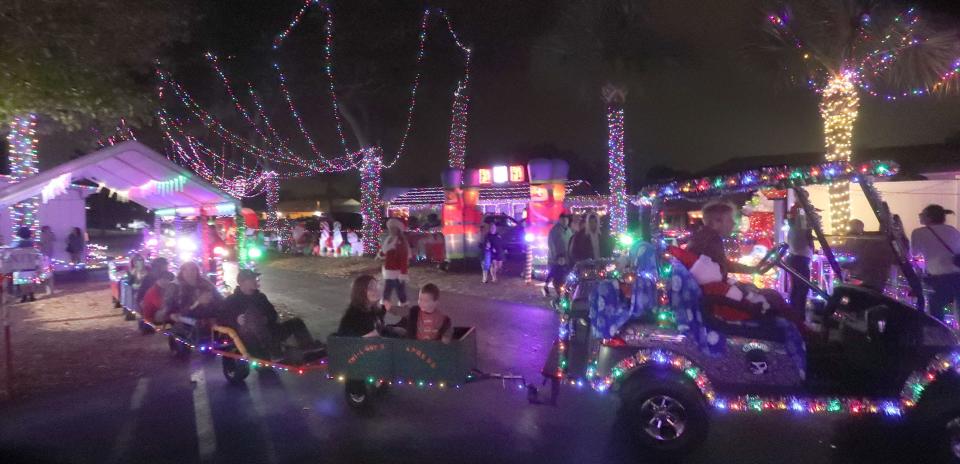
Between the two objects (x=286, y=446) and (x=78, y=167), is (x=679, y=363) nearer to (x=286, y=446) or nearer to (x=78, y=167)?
(x=286, y=446)

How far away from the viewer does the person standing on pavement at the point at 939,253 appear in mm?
7027

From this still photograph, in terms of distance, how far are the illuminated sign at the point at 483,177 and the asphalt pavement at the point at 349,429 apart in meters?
11.3

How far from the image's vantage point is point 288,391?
6391 mm

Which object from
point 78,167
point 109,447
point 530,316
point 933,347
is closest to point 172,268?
point 78,167

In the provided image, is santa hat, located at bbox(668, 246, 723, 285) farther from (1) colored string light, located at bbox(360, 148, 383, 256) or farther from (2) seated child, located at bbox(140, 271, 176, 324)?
(1) colored string light, located at bbox(360, 148, 383, 256)

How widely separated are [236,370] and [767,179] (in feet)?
17.9

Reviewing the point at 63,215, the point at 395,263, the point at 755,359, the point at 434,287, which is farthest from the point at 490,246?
the point at 63,215

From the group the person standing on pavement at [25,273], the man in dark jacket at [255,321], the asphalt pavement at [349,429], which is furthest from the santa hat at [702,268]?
the person standing on pavement at [25,273]

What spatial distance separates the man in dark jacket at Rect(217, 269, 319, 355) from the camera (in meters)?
6.47

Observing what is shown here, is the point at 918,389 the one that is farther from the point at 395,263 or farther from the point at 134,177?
the point at 134,177

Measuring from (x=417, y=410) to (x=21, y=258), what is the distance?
39.0ft

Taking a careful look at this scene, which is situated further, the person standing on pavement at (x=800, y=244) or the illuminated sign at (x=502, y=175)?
the illuminated sign at (x=502, y=175)

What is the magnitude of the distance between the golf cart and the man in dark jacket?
11.1ft

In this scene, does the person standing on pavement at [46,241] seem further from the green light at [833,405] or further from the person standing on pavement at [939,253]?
the person standing on pavement at [939,253]
